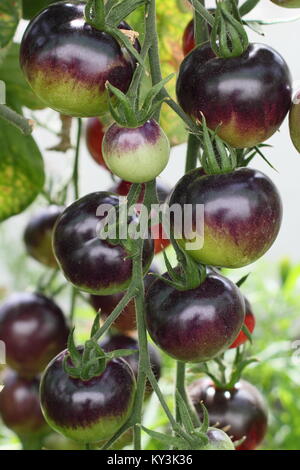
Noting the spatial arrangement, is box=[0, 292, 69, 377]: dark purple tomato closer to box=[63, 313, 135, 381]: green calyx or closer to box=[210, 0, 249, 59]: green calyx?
box=[63, 313, 135, 381]: green calyx

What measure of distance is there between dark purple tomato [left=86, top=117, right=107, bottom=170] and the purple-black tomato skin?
32 cm

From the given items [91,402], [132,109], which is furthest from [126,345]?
[132,109]

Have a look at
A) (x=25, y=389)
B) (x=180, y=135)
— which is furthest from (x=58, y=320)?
(x=180, y=135)

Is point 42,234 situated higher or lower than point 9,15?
lower

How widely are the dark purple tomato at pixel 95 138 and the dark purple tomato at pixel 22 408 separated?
237 mm

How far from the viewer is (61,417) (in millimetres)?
514

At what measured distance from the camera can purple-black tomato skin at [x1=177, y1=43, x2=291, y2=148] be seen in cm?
48

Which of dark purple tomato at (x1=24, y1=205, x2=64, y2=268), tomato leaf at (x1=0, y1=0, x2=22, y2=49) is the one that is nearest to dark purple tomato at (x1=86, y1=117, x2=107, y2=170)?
dark purple tomato at (x1=24, y1=205, x2=64, y2=268)

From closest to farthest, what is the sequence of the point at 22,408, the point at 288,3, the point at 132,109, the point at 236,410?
the point at 132,109
the point at 288,3
the point at 236,410
the point at 22,408

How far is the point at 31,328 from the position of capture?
0.73m

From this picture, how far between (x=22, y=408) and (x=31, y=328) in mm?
108

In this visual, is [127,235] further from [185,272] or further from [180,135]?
[180,135]

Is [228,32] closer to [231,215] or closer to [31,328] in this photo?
[231,215]
